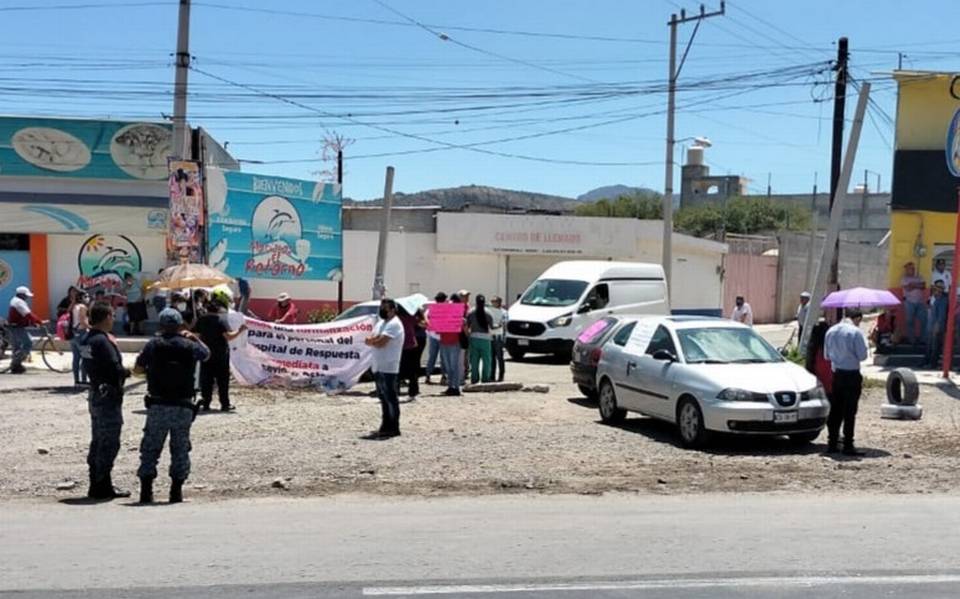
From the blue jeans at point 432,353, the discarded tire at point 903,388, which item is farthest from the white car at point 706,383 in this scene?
the blue jeans at point 432,353

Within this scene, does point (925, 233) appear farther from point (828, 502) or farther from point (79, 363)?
point (79, 363)

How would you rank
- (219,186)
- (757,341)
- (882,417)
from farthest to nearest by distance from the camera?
(219,186)
(882,417)
(757,341)

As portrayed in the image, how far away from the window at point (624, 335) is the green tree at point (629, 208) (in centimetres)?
5125

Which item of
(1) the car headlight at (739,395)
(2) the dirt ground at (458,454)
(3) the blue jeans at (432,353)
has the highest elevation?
(1) the car headlight at (739,395)

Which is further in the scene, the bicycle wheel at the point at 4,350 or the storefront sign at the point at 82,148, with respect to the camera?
the storefront sign at the point at 82,148

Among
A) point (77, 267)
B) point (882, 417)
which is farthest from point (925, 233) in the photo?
point (77, 267)

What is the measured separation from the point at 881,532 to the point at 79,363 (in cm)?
1303

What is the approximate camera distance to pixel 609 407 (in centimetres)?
1285

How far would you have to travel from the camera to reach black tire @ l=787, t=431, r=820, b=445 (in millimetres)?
11109

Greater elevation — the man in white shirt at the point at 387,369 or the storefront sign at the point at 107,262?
the storefront sign at the point at 107,262

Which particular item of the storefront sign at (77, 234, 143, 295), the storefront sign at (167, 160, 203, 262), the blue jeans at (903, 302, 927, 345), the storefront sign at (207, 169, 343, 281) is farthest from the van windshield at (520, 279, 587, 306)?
the storefront sign at (77, 234, 143, 295)

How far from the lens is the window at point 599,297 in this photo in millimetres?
22938

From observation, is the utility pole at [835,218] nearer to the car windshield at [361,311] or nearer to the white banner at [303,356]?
the car windshield at [361,311]

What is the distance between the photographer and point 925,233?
21234 millimetres
